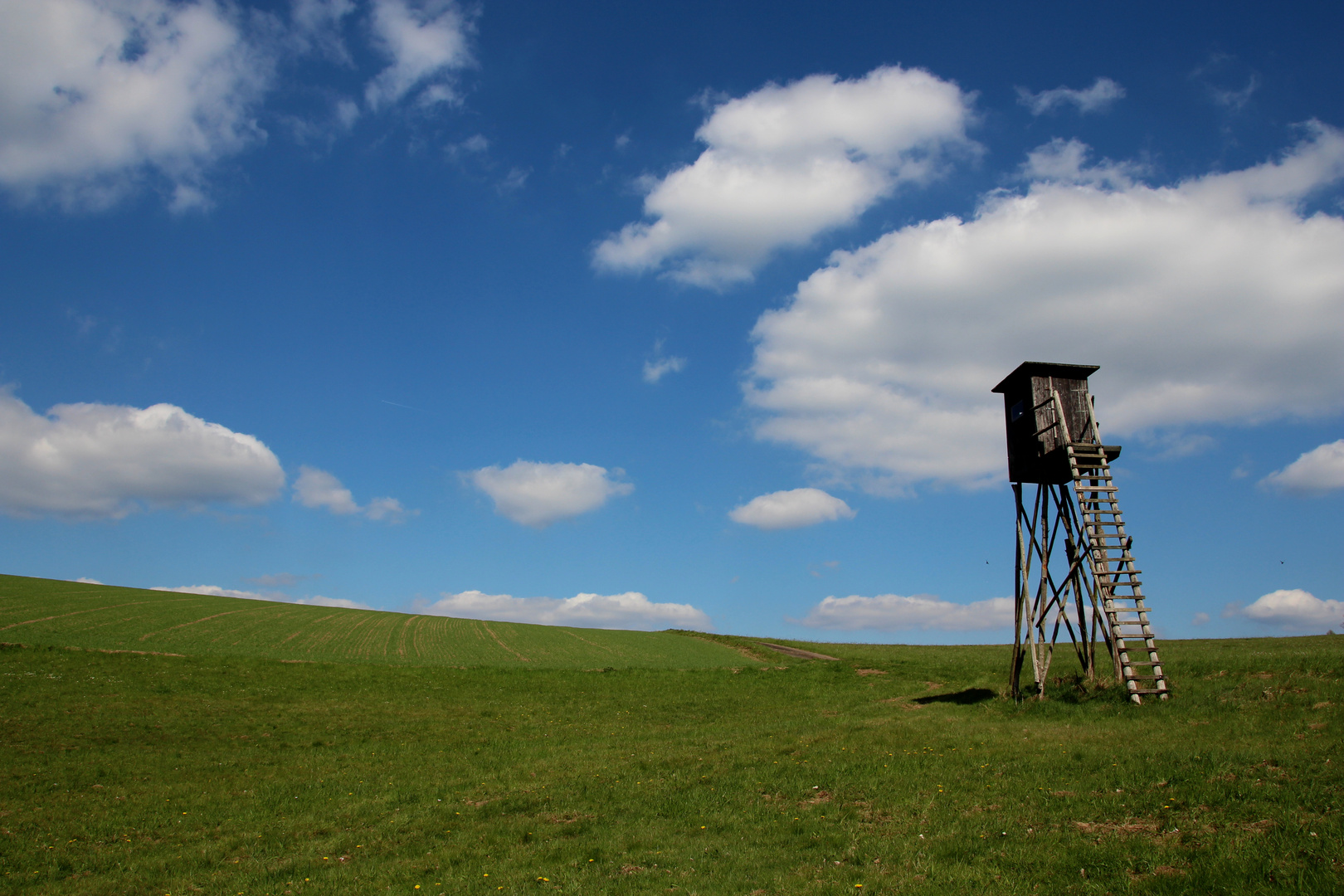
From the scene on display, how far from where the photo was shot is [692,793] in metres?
15.1

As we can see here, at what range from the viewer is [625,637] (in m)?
67.4

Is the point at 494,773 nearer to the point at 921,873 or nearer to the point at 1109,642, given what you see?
the point at 921,873

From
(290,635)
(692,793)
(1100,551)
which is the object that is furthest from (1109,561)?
(290,635)

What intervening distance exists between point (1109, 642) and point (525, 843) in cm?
1845

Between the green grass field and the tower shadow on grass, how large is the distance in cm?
23

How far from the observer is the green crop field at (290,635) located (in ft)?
136

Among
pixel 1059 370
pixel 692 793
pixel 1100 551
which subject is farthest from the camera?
pixel 1059 370

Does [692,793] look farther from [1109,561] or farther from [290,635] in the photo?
[290,635]

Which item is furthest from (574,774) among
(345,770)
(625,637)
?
(625,637)

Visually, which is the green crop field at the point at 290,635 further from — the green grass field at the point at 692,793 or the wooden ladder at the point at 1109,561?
the wooden ladder at the point at 1109,561

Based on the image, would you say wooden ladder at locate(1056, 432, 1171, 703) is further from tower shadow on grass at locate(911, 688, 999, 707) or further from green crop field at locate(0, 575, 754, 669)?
green crop field at locate(0, 575, 754, 669)

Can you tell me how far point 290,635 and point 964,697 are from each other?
4394 centimetres

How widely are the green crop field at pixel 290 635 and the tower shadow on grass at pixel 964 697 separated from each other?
22789 mm

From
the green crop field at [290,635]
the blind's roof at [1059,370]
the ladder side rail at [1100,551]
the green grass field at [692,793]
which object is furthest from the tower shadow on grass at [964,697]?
the green crop field at [290,635]
